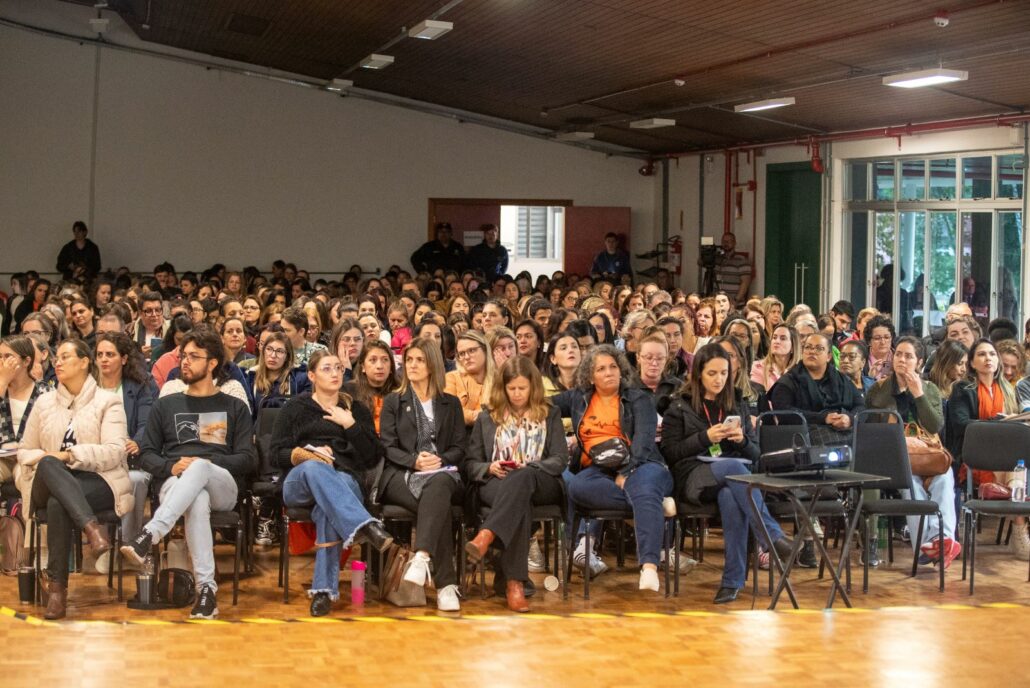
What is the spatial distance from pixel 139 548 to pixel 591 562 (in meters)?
2.31

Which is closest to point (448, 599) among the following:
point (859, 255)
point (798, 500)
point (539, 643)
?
point (539, 643)

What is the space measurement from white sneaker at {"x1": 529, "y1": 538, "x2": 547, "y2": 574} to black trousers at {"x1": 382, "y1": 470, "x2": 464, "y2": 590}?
2.63 feet

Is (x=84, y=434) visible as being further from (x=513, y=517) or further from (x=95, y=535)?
(x=513, y=517)

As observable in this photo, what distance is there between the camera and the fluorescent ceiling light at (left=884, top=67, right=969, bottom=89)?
10.4 metres

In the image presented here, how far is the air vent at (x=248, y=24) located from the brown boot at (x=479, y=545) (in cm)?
911

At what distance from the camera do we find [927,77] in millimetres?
10477

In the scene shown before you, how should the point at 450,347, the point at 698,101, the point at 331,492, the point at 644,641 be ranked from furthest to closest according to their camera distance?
the point at 698,101 → the point at 450,347 → the point at 331,492 → the point at 644,641

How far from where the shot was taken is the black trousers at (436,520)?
5.57 m

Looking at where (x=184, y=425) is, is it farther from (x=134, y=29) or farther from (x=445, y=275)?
(x=134, y=29)

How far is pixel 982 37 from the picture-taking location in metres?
9.62

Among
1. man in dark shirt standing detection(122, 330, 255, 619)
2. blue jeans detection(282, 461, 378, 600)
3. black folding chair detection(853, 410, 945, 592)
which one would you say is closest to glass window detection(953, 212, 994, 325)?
black folding chair detection(853, 410, 945, 592)

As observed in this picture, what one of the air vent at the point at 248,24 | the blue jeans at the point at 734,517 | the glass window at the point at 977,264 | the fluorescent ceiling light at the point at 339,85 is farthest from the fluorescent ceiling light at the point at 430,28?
the glass window at the point at 977,264

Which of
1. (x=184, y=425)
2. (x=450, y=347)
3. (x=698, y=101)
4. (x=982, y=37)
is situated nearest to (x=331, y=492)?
(x=184, y=425)

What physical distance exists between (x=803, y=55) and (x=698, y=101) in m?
2.94
